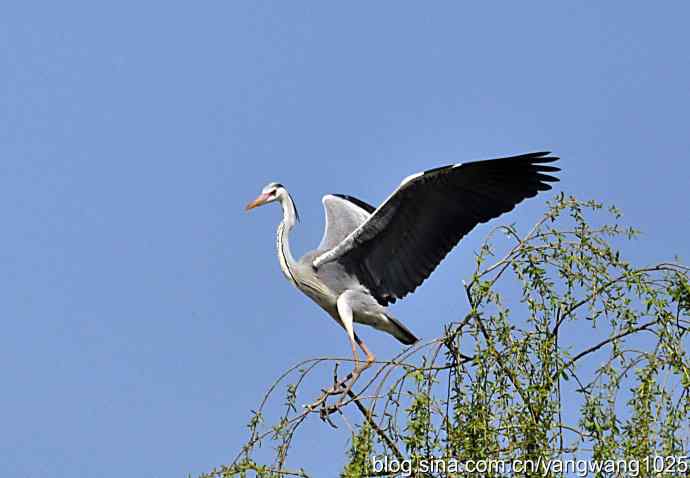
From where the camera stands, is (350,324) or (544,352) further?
(350,324)

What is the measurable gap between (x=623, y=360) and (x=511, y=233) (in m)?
0.64

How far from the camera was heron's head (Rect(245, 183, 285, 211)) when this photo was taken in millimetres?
7809

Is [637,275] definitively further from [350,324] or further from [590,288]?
[350,324]

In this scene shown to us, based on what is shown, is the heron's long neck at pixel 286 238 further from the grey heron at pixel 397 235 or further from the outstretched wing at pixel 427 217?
the outstretched wing at pixel 427 217

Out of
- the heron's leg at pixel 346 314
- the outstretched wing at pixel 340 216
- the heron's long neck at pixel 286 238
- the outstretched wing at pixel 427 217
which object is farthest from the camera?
the outstretched wing at pixel 340 216

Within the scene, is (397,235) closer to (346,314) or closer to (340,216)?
(346,314)

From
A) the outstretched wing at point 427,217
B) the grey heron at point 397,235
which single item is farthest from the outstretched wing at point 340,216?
the outstretched wing at point 427,217

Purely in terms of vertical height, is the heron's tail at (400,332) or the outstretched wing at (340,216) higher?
the outstretched wing at (340,216)

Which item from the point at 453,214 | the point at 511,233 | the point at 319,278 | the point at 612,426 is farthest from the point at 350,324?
the point at 612,426

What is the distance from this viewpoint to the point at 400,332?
24.1ft

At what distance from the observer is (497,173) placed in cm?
655

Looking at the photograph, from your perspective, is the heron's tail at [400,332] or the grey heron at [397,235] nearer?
the grey heron at [397,235]

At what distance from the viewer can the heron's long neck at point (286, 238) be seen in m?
7.43

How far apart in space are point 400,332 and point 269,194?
1.35 meters
